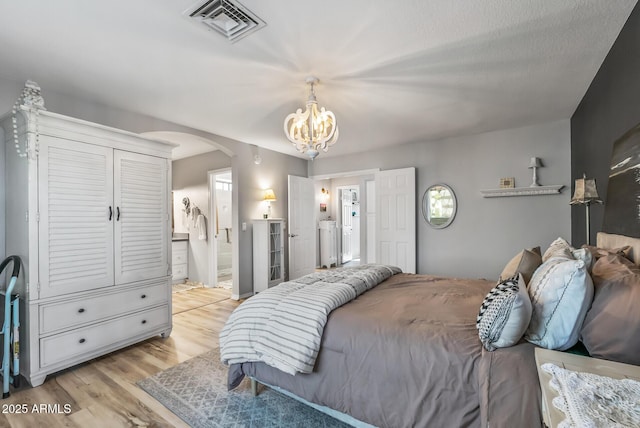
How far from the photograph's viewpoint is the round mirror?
4.39 m

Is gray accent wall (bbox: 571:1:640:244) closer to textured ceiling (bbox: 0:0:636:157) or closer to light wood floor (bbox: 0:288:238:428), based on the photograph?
textured ceiling (bbox: 0:0:636:157)

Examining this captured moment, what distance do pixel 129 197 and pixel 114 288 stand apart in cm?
85

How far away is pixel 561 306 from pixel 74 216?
3331 millimetres

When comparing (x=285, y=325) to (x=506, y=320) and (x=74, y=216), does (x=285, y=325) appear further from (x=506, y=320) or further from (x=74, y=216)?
(x=74, y=216)

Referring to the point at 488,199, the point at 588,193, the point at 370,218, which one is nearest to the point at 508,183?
the point at 488,199

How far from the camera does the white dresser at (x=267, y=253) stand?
15.2 feet

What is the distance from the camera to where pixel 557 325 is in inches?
50.5

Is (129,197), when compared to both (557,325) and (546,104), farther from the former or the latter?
(546,104)

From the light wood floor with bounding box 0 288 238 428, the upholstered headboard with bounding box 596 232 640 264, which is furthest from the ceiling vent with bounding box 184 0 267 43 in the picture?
the light wood floor with bounding box 0 288 238 428

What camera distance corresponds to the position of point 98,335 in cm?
258

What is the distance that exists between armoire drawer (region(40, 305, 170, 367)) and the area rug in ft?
2.26

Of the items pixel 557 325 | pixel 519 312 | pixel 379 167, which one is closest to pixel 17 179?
pixel 519 312

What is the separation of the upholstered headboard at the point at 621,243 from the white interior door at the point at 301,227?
13.2ft

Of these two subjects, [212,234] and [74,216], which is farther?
[212,234]
